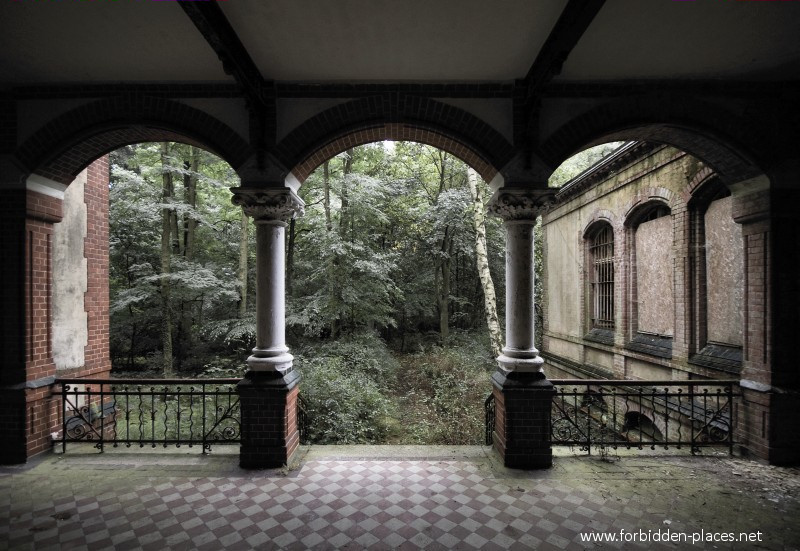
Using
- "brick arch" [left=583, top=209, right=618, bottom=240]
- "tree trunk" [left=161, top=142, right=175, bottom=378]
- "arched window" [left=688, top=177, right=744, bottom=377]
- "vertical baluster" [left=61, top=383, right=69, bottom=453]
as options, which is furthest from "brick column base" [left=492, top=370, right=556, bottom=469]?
"tree trunk" [left=161, top=142, right=175, bottom=378]

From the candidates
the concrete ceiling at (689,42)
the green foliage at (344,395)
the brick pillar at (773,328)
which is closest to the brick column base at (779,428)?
the brick pillar at (773,328)

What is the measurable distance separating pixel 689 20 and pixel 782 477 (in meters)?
4.88

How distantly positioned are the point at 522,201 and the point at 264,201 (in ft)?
10.3

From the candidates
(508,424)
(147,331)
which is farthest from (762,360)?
(147,331)

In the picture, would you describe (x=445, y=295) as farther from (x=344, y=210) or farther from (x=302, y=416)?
(x=302, y=416)

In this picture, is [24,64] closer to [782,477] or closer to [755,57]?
[755,57]

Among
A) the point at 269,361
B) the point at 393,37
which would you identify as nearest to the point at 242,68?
the point at 393,37

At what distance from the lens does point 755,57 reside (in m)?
3.98

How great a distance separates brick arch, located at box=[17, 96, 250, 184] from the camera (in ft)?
14.7

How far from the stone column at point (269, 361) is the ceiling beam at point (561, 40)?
3.13 meters

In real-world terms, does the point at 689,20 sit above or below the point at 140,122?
above

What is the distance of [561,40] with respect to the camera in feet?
10.9

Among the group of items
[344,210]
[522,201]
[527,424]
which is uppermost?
[344,210]

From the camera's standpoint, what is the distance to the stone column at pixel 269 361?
14.1 ft
